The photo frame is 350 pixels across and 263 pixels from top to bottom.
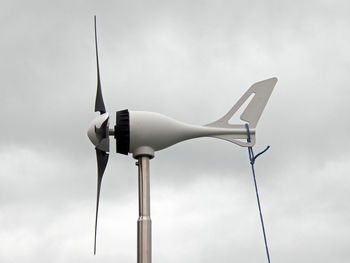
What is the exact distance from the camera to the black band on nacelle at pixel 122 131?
7227mm

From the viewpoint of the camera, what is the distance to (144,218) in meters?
6.88

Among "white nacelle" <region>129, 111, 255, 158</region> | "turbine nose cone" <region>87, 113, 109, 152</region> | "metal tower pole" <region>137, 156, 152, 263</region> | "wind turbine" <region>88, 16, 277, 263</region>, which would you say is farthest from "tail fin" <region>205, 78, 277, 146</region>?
"turbine nose cone" <region>87, 113, 109, 152</region>

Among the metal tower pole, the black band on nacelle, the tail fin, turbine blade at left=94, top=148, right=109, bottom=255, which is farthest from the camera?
the tail fin

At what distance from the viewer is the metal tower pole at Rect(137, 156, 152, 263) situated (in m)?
6.71

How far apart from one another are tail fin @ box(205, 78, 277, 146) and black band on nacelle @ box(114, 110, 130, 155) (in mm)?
1536

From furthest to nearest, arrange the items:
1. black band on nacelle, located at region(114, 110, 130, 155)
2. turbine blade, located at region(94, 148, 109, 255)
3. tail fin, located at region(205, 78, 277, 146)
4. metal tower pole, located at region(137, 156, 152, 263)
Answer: tail fin, located at region(205, 78, 277, 146) → turbine blade, located at region(94, 148, 109, 255) → black band on nacelle, located at region(114, 110, 130, 155) → metal tower pole, located at region(137, 156, 152, 263)

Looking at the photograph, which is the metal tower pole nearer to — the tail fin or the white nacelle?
the white nacelle

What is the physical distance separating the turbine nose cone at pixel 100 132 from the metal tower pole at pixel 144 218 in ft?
2.00

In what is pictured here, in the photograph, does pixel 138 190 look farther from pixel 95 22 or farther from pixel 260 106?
pixel 95 22

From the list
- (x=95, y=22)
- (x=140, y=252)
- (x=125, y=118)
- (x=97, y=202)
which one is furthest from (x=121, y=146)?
(x=95, y=22)

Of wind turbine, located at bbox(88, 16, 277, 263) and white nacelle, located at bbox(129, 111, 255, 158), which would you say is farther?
white nacelle, located at bbox(129, 111, 255, 158)

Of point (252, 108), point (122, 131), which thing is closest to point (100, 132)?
point (122, 131)

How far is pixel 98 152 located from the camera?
777 centimetres

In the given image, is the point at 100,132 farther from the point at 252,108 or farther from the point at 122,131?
the point at 252,108
